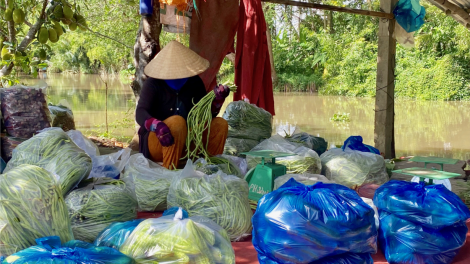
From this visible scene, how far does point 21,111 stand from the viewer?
10.5 ft

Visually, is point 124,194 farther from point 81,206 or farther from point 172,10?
point 172,10

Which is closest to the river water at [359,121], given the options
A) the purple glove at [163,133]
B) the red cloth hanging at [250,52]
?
the red cloth hanging at [250,52]

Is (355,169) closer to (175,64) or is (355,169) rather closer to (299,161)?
(299,161)

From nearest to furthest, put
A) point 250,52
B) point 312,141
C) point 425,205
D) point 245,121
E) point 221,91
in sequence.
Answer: point 425,205, point 221,91, point 245,121, point 312,141, point 250,52

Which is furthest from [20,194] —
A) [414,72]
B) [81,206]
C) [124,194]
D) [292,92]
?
[292,92]

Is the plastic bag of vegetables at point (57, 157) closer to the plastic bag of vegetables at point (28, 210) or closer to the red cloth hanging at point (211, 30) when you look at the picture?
the plastic bag of vegetables at point (28, 210)

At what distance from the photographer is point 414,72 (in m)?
16.0

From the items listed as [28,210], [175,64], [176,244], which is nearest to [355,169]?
[175,64]

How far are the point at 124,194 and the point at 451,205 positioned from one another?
1580 millimetres

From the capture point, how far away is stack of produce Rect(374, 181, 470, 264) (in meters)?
2.01

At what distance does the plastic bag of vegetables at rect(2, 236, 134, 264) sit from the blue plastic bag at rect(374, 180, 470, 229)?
1.24 m

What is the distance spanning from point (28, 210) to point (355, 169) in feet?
7.48

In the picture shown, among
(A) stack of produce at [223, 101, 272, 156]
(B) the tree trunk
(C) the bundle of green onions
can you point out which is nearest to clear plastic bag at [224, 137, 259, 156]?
(A) stack of produce at [223, 101, 272, 156]

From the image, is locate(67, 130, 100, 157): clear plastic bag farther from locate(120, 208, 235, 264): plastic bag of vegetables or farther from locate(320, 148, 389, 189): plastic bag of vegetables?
locate(320, 148, 389, 189): plastic bag of vegetables
